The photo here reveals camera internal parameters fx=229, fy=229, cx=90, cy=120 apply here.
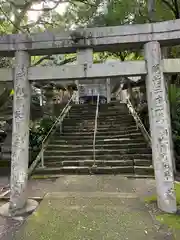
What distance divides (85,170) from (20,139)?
3.01 metres

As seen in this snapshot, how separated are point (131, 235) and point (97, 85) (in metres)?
15.1

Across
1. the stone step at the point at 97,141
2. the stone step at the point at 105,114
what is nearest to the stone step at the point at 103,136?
the stone step at the point at 97,141

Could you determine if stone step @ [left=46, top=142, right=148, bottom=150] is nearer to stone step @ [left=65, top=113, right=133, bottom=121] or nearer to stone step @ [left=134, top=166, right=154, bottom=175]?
stone step @ [left=134, top=166, right=154, bottom=175]

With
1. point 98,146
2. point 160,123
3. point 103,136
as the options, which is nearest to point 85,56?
point 160,123

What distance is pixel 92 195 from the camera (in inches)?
184

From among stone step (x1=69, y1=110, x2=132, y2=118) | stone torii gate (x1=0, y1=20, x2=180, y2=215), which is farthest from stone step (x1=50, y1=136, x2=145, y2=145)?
stone torii gate (x1=0, y1=20, x2=180, y2=215)

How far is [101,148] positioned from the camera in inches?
316

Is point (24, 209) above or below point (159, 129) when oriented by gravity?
below

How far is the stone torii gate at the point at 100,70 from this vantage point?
3.98 meters

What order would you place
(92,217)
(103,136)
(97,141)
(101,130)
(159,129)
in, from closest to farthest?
(92,217)
(159,129)
(97,141)
(103,136)
(101,130)

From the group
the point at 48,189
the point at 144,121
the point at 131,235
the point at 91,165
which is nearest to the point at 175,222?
the point at 131,235

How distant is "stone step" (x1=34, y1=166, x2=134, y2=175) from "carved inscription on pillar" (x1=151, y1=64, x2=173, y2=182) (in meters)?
2.82

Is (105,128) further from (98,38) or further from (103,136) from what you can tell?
(98,38)

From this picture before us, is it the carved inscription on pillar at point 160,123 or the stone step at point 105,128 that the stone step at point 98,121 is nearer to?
the stone step at point 105,128
